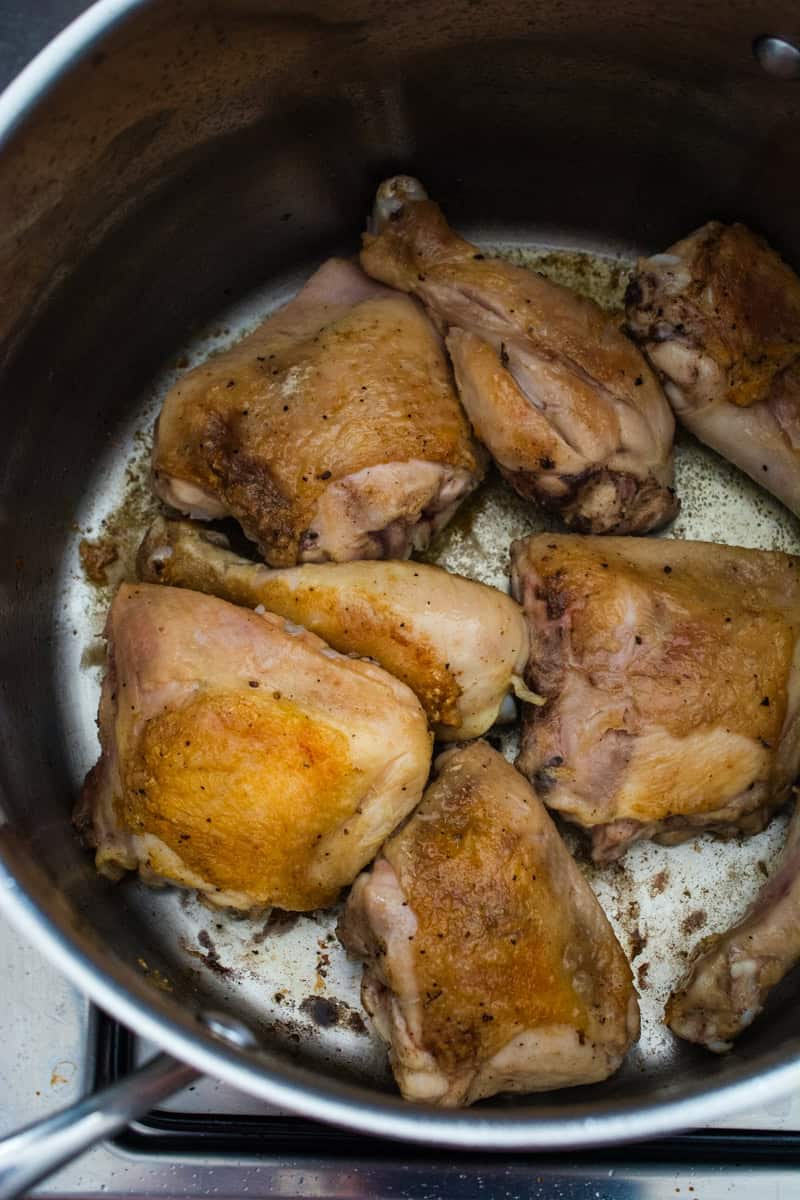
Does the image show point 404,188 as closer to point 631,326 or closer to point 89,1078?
point 631,326

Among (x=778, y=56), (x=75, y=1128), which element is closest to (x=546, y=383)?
(x=778, y=56)

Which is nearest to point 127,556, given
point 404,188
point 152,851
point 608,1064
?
point 152,851

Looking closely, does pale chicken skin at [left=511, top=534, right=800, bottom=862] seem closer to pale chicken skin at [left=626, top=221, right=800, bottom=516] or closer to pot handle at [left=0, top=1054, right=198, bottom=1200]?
pale chicken skin at [left=626, top=221, right=800, bottom=516]

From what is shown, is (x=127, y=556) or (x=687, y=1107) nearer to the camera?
(x=687, y=1107)

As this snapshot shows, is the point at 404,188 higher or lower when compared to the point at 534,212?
higher

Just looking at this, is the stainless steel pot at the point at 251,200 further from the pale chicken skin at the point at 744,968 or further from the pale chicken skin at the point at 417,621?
the pale chicken skin at the point at 417,621

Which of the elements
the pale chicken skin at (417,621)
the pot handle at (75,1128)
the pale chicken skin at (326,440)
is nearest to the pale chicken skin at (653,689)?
the pale chicken skin at (417,621)

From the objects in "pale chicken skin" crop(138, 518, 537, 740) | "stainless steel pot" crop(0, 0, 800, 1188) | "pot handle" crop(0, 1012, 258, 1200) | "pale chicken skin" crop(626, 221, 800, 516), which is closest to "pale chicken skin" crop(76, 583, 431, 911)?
"pale chicken skin" crop(138, 518, 537, 740)

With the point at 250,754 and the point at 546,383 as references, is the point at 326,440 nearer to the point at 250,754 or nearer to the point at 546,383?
the point at 546,383
